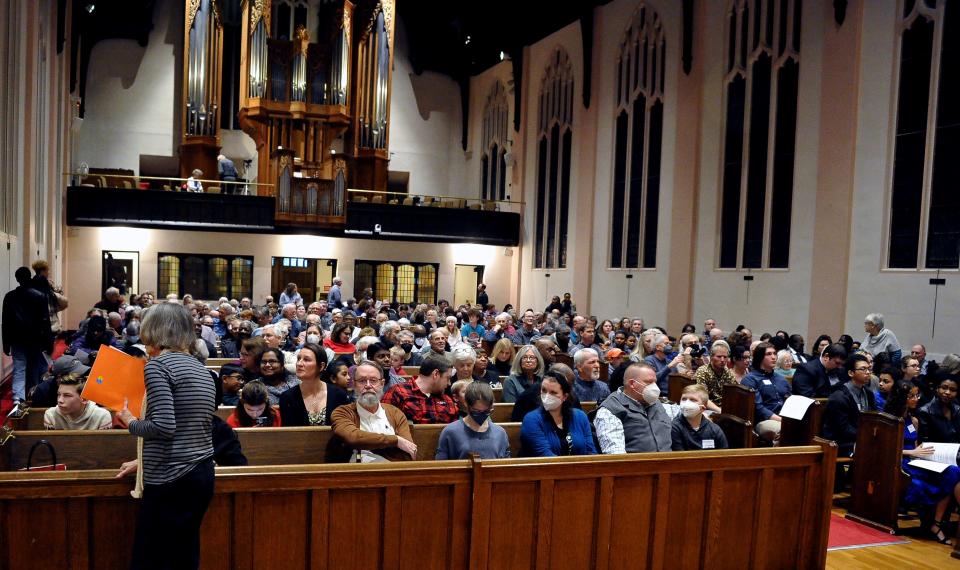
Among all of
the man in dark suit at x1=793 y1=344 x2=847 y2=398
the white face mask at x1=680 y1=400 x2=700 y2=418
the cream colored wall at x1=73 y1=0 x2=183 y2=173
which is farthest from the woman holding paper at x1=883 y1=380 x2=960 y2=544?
the cream colored wall at x1=73 y1=0 x2=183 y2=173

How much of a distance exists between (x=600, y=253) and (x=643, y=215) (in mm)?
1834

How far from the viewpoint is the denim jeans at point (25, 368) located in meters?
7.29

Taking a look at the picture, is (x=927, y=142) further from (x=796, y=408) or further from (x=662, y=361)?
(x=796, y=408)

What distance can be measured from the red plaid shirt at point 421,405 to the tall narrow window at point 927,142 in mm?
8787

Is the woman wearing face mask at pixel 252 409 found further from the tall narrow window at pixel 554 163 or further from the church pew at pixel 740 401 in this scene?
the tall narrow window at pixel 554 163

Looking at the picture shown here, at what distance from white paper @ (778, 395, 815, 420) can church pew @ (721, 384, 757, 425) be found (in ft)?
1.48

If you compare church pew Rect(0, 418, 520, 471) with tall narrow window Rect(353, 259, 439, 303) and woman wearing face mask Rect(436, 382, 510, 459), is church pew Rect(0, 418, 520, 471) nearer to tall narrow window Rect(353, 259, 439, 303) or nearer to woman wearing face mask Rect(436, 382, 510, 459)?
woman wearing face mask Rect(436, 382, 510, 459)

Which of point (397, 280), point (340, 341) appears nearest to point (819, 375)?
point (340, 341)

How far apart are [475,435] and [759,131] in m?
11.7

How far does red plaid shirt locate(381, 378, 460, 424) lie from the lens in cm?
488

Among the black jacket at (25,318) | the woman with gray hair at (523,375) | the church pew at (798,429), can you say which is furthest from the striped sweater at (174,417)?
the black jacket at (25,318)

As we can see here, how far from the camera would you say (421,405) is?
16.1 feet

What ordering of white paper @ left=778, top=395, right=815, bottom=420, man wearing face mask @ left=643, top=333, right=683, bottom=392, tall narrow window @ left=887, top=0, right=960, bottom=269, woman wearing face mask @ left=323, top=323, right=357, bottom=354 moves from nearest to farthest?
white paper @ left=778, top=395, right=815, bottom=420 → woman wearing face mask @ left=323, top=323, right=357, bottom=354 → man wearing face mask @ left=643, top=333, right=683, bottom=392 → tall narrow window @ left=887, top=0, right=960, bottom=269

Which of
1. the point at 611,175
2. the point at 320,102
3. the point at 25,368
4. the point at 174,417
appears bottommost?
the point at 25,368
